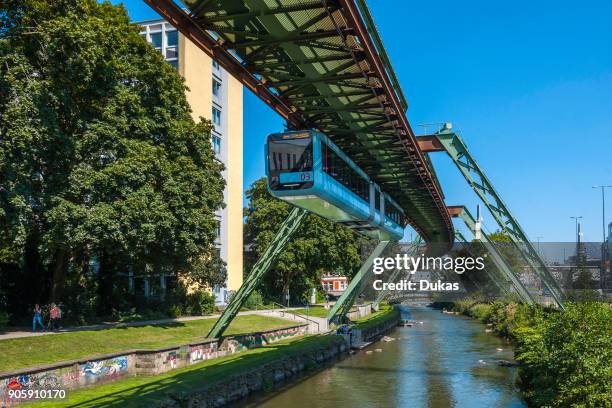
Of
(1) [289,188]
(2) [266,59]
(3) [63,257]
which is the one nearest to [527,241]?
(1) [289,188]

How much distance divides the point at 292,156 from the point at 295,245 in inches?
1783

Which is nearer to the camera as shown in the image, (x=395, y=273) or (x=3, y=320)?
(x=3, y=320)

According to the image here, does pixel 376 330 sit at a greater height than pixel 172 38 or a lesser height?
lesser

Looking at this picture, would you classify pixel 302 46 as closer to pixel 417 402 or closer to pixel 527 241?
pixel 417 402

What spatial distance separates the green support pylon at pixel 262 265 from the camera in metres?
34.3

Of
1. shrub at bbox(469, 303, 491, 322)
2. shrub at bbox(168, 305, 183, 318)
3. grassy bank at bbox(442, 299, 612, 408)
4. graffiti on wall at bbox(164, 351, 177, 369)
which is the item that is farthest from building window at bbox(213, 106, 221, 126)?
grassy bank at bbox(442, 299, 612, 408)

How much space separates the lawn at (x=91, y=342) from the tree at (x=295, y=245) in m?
26.2

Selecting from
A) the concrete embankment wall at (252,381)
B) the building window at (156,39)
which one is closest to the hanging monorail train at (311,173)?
the concrete embankment wall at (252,381)

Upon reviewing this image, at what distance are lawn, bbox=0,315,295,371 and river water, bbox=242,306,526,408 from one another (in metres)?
8.24

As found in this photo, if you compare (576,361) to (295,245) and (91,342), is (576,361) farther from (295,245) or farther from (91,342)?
(295,245)

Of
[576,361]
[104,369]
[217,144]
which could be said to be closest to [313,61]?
[576,361]

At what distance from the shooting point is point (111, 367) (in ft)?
79.6

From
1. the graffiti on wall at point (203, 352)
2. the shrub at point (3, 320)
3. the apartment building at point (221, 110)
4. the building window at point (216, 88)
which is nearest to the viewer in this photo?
the graffiti on wall at point (203, 352)

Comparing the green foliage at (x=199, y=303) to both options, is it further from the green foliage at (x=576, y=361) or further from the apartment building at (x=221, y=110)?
the green foliage at (x=576, y=361)
